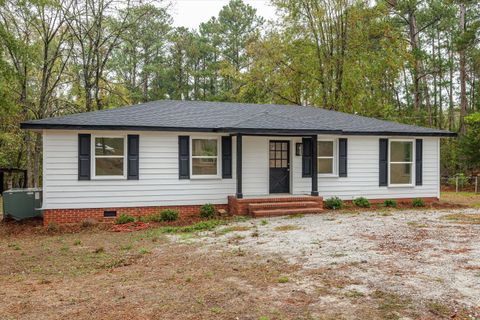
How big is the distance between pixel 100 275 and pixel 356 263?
392 centimetres

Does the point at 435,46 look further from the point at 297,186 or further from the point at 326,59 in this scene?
the point at 297,186

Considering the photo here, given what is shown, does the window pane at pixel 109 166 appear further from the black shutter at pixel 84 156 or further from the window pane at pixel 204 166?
the window pane at pixel 204 166

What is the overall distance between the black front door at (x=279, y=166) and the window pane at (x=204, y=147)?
199cm

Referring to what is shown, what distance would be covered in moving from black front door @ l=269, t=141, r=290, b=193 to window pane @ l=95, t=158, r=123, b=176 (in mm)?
4863

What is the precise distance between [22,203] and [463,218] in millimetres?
12477

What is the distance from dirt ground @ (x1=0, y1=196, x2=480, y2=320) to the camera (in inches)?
169

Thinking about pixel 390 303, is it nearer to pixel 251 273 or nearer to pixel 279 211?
pixel 251 273

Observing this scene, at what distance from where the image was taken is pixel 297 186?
13266mm

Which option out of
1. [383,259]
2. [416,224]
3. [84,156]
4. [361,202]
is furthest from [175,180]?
[383,259]

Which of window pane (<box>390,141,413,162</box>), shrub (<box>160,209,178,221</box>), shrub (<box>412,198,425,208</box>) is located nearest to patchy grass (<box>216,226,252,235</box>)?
shrub (<box>160,209,178,221</box>)

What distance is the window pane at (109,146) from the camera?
1117cm

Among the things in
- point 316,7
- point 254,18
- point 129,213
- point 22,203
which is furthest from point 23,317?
point 254,18

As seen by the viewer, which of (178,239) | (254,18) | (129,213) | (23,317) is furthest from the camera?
(254,18)

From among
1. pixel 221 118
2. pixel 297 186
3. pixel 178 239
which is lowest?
pixel 178 239
